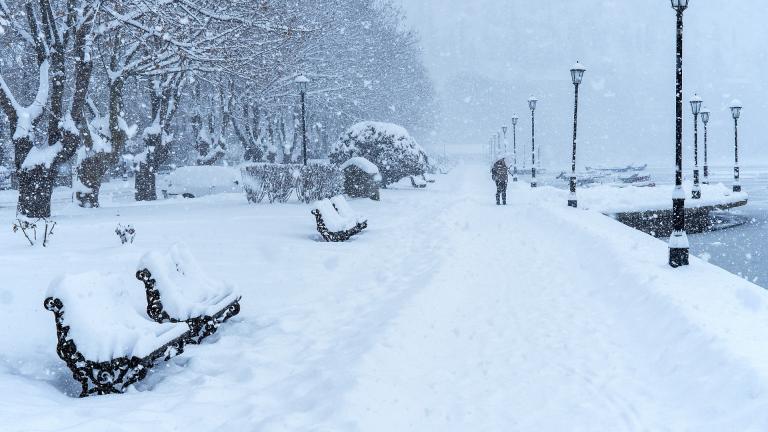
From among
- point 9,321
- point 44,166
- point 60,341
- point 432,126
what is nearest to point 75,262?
point 9,321

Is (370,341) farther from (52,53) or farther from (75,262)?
(52,53)

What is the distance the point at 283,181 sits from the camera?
21500mm

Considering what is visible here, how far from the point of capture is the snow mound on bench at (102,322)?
539 centimetres

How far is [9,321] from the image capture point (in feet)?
23.1

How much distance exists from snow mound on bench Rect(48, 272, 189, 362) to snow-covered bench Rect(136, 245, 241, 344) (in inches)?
26.0

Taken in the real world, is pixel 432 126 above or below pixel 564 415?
above

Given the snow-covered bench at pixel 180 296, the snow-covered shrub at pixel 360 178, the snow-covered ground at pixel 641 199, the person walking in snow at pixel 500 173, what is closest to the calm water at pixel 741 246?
the snow-covered ground at pixel 641 199

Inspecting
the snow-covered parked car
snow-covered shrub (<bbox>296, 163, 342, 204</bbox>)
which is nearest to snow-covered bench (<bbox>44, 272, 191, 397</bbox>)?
snow-covered shrub (<bbox>296, 163, 342, 204</bbox>)

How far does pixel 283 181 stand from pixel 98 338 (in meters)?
16.2

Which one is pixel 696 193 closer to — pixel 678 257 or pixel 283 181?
pixel 283 181

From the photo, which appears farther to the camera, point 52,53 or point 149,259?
point 52,53

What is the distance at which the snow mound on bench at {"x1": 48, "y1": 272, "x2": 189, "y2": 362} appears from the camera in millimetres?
5391

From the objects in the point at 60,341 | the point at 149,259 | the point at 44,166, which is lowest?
the point at 60,341

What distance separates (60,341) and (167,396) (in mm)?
974
